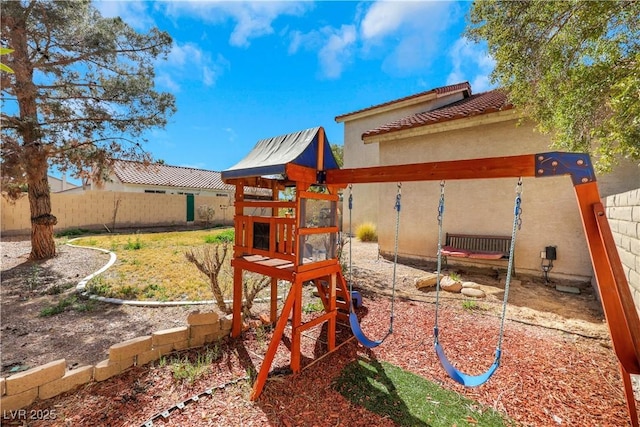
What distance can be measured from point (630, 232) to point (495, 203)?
4370mm

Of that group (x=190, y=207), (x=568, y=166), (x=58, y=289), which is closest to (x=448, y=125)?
(x=568, y=166)

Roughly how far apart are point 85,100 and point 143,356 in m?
8.24

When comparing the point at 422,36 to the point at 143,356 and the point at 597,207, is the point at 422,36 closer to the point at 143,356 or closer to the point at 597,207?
the point at 597,207

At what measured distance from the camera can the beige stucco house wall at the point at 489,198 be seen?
6465mm

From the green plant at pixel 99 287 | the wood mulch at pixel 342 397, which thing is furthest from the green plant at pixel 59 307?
the wood mulch at pixel 342 397

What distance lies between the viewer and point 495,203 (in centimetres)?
733

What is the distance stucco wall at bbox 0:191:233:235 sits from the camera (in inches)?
458

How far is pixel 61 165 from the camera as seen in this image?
7.61 m

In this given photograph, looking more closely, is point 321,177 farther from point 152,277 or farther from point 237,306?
point 152,277

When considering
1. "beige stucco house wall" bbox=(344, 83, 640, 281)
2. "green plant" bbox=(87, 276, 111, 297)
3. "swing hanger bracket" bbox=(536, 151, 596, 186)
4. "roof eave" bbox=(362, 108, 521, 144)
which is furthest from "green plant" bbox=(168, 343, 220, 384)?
"roof eave" bbox=(362, 108, 521, 144)

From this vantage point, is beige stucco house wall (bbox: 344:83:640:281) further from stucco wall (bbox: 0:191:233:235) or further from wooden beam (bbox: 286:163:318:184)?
stucco wall (bbox: 0:191:233:235)

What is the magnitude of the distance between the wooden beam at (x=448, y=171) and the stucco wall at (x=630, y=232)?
5.65 feet

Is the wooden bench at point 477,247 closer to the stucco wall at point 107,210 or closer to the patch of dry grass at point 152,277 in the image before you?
the patch of dry grass at point 152,277

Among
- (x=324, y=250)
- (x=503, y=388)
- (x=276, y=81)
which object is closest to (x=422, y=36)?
(x=276, y=81)
